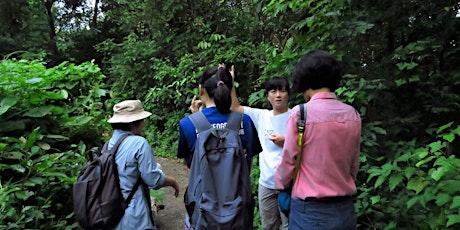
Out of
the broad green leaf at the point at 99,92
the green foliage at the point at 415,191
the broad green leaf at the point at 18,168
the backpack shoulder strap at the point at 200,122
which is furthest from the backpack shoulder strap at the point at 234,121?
the broad green leaf at the point at 99,92

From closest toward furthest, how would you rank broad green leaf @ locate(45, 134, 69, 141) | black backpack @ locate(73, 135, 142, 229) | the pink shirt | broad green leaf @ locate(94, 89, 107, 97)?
1. the pink shirt
2. black backpack @ locate(73, 135, 142, 229)
3. broad green leaf @ locate(45, 134, 69, 141)
4. broad green leaf @ locate(94, 89, 107, 97)

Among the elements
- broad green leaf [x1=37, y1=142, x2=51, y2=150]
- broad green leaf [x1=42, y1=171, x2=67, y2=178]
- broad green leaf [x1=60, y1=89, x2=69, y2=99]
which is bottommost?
broad green leaf [x1=42, y1=171, x2=67, y2=178]

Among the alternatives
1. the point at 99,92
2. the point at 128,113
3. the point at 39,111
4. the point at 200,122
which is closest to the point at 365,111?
the point at 200,122

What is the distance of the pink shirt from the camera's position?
1.93 meters

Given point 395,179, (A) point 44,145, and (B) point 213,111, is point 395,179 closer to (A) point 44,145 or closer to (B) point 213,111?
(B) point 213,111

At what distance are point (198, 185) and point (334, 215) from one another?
0.79 metres

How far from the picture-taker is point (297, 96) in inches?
167

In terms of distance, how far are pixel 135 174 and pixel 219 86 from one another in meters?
0.87

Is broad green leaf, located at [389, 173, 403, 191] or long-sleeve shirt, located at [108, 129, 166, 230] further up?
long-sleeve shirt, located at [108, 129, 166, 230]

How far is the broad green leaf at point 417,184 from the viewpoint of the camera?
9.44 feet

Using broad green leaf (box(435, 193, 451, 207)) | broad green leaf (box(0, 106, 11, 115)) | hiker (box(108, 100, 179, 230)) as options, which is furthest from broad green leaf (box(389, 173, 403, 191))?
broad green leaf (box(0, 106, 11, 115))

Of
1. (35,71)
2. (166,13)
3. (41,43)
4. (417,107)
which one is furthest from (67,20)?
(417,107)

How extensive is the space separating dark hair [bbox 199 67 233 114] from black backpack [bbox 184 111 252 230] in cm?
15

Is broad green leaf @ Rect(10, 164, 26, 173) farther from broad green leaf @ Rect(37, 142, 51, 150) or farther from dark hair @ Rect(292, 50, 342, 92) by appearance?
dark hair @ Rect(292, 50, 342, 92)
